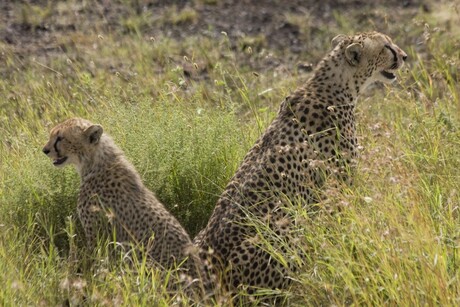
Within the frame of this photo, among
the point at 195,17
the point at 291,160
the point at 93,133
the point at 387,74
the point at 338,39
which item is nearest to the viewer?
the point at 291,160

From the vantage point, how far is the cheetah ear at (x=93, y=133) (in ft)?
17.7

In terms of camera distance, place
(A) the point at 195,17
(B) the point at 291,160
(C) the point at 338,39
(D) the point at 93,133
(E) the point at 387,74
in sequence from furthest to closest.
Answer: (A) the point at 195,17, (C) the point at 338,39, (E) the point at 387,74, (D) the point at 93,133, (B) the point at 291,160

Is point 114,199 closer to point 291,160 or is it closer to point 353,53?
point 291,160

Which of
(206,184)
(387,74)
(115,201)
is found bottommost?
(206,184)

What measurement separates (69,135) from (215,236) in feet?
3.05

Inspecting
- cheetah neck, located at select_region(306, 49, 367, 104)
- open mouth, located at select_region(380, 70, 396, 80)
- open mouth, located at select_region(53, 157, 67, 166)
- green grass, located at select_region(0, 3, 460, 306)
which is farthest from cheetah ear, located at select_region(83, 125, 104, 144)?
open mouth, located at select_region(380, 70, 396, 80)

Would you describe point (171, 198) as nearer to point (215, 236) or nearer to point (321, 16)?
point (215, 236)

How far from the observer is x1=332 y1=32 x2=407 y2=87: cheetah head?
5.49 metres

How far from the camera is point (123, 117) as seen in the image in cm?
586

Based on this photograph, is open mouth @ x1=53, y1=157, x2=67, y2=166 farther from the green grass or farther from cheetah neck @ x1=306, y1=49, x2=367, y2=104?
cheetah neck @ x1=306, y1=49, x2=367, y2=104

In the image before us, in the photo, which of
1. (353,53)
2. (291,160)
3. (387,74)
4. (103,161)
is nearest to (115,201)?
(103,161)

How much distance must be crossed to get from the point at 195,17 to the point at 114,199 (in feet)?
15.2

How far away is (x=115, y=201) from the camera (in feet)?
17.1

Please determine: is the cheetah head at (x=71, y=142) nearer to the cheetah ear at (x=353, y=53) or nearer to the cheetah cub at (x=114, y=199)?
the cheetah cub at (x=114, y=199)
